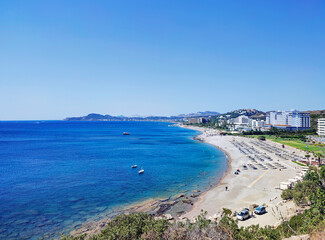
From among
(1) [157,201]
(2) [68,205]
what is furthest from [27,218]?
(1) [157,201]

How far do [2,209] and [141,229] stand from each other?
2130cm

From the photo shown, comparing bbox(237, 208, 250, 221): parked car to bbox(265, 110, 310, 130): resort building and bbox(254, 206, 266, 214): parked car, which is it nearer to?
bbox(254, 206, 266, 214): parked car

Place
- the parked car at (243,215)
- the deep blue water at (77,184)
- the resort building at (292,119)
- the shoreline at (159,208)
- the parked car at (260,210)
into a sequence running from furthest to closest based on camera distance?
the resort building at (292,119) < the deep blue water at (77,184) < the parked car at (260,210) < the shoreline at (159,208) < the parked car at (243,215)

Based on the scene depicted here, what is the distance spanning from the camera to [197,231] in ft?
33.1

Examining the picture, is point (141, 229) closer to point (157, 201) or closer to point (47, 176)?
point (157, 201)

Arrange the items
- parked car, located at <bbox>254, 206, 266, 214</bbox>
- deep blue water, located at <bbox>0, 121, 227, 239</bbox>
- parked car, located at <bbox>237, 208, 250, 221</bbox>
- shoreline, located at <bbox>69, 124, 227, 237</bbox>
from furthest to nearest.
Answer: deep blue water, located at <bbox>0, 121, 227, 239</bbox> → parked car, located at <bbox>254, 206, 266, 214</bbox> → shoreline, located at <bbox>69, 124, 227, 237</bbox> → parked car, located at <bbox>237, 208, 250, 221</bbox>

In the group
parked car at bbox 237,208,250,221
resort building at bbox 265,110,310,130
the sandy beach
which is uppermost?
resort building at bbox 265,110,310,130

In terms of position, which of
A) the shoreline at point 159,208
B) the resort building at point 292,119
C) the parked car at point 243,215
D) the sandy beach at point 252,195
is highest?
the resort building at point 292,119

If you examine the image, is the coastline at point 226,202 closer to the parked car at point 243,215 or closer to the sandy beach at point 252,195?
the sandy beach at point 252,195

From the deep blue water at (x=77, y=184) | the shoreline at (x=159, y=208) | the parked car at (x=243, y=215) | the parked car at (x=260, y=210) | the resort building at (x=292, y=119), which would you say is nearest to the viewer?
the parked car at (x=243, y=215)

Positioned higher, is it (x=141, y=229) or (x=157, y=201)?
(x=141, y=229)

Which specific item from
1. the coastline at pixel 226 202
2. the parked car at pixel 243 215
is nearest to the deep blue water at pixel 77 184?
the coastline at pixel 226 202

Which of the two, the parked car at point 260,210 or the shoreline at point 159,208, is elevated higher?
the parked car at point 260,210

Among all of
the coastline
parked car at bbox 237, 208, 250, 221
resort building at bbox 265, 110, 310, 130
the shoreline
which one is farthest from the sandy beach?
resort building at bbox 265, 110, 310, 130
